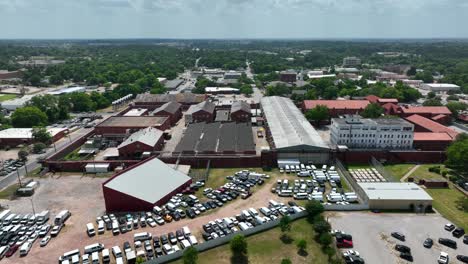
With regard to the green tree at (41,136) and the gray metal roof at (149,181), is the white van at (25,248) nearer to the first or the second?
the gray metal roof at (149,181)

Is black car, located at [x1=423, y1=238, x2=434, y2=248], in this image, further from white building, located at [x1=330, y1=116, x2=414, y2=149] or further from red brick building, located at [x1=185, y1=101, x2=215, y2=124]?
red brick building, located at [x1=185, y1=101, x2=215, y2=124]

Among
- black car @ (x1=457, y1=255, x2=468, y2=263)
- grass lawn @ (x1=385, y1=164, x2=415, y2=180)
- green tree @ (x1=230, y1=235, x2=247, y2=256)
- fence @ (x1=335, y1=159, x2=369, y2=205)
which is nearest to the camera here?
black car @ (x1=457, y1=255, x2=468, y2=263)

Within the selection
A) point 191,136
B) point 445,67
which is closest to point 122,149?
point 191,136

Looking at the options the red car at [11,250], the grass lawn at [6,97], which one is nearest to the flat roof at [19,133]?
the red car at [11,250]

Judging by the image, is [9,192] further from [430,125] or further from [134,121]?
[430,125]

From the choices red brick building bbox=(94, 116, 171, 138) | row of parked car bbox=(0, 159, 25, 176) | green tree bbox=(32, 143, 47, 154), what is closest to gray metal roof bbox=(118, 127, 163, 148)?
red brick building bbox=(94, 116, 171, 138)

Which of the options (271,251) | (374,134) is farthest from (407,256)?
(374,134)
